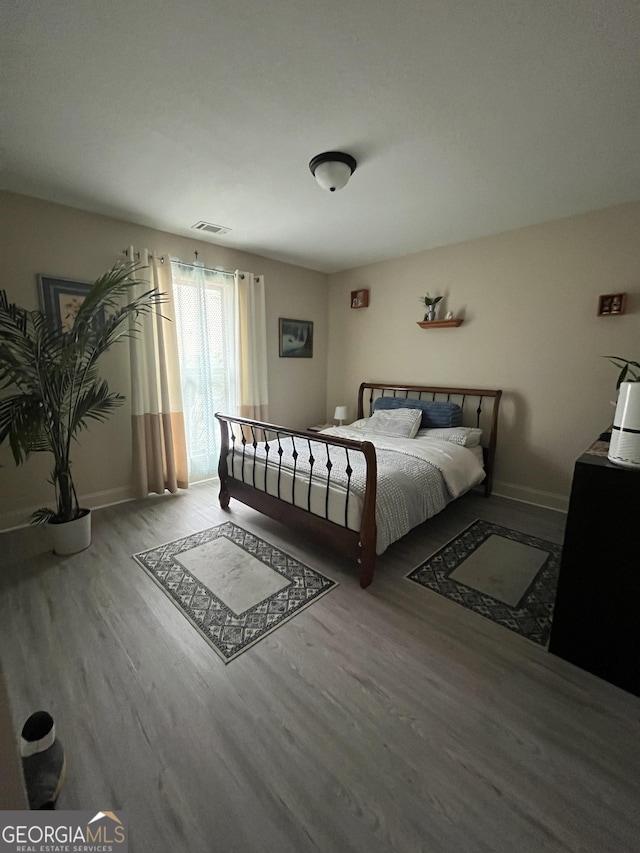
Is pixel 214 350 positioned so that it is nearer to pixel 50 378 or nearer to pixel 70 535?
pixel 50 378

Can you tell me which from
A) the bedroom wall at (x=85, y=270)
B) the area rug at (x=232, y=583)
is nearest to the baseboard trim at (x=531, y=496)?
the area rug at (x=232, y=583)

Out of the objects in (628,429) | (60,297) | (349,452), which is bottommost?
(349,452)

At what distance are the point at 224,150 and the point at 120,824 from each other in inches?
117

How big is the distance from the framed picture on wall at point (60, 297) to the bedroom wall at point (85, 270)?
53mm

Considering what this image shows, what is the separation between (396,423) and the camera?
354 centimetres

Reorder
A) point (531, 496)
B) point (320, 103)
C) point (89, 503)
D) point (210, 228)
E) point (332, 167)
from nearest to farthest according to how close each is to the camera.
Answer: point (320, 103) → point (332, 167) → point (89, 503) → point (210, 228) → point (531, 496)

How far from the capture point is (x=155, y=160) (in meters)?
2.12

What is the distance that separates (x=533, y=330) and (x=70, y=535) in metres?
4.13

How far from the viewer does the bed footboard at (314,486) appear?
80.7 inches

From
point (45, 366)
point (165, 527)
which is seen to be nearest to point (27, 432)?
point (45, 366)

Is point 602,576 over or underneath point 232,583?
over

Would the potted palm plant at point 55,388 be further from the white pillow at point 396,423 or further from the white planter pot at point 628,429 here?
the white planter pot at point 628,429

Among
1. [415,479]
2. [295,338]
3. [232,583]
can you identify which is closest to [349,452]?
[415,479]

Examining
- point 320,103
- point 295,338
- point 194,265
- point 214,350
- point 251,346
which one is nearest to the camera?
point 320,103
